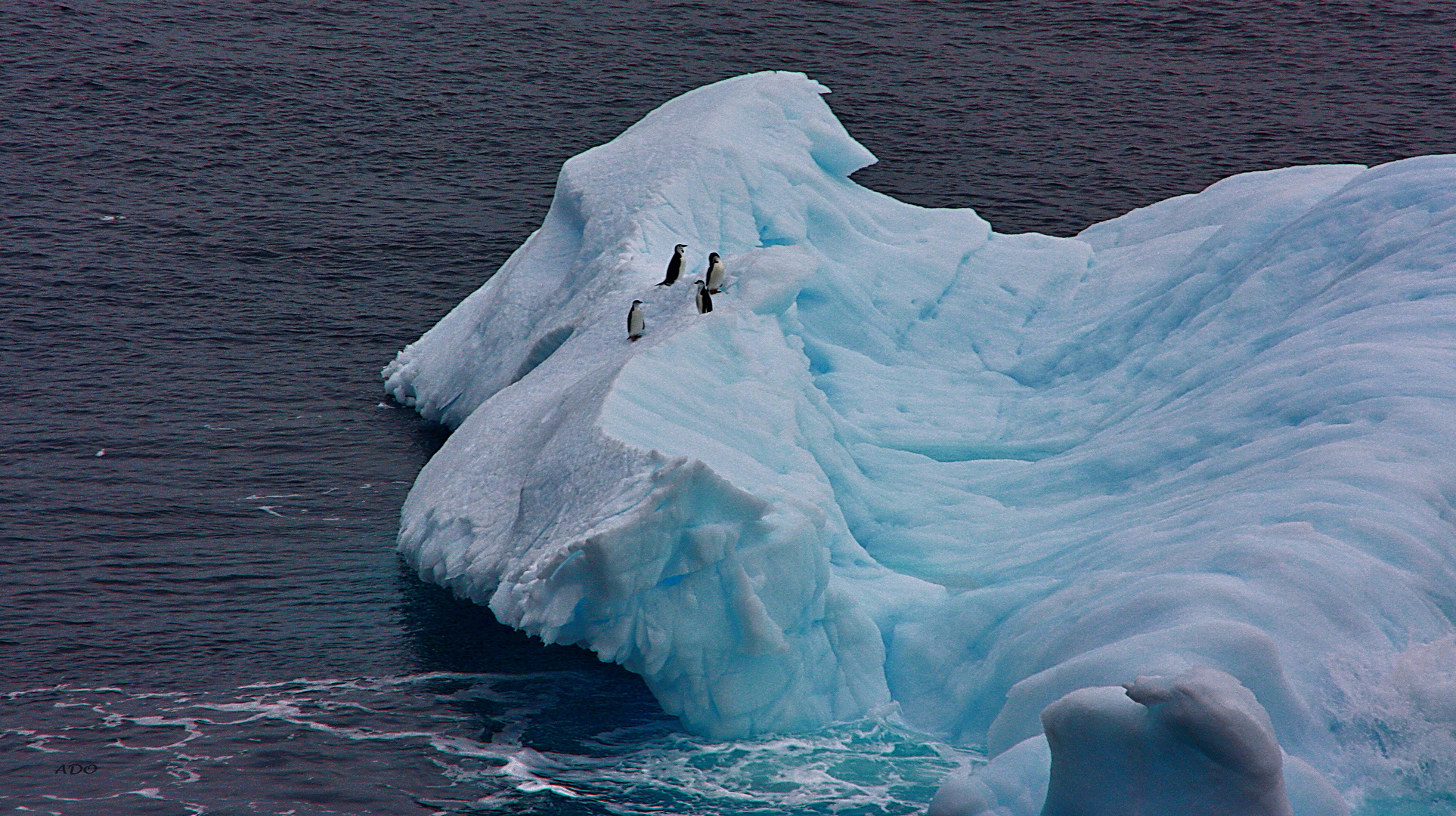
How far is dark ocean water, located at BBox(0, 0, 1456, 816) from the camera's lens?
1339cm

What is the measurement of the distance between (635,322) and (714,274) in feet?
3.52

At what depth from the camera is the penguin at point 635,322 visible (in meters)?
16.5

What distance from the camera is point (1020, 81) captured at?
34250mm

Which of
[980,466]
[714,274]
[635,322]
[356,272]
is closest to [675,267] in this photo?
[714,274]

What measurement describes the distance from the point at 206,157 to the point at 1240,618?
25.0 metres

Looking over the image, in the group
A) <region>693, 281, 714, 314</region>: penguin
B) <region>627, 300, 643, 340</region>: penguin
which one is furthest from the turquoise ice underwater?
<region>627, 300, 643, 340</region>: penguin

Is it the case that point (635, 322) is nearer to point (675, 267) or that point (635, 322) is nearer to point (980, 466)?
point (675, 267)

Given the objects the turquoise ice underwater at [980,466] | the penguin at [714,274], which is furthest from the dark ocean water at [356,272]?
the penguin at [714,274]

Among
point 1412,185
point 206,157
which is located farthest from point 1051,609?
point 206,157

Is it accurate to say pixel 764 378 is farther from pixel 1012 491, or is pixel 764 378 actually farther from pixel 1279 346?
pixel 1279 346

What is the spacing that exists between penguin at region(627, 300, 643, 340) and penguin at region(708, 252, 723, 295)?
85cm

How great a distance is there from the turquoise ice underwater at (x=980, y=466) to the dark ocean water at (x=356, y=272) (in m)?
1.10

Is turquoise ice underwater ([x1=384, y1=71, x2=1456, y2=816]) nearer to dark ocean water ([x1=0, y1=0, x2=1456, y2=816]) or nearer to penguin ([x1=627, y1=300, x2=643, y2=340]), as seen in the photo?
penguin ([x1=627, y1=300, x2=643, y2=340])

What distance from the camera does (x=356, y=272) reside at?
2627 cm
